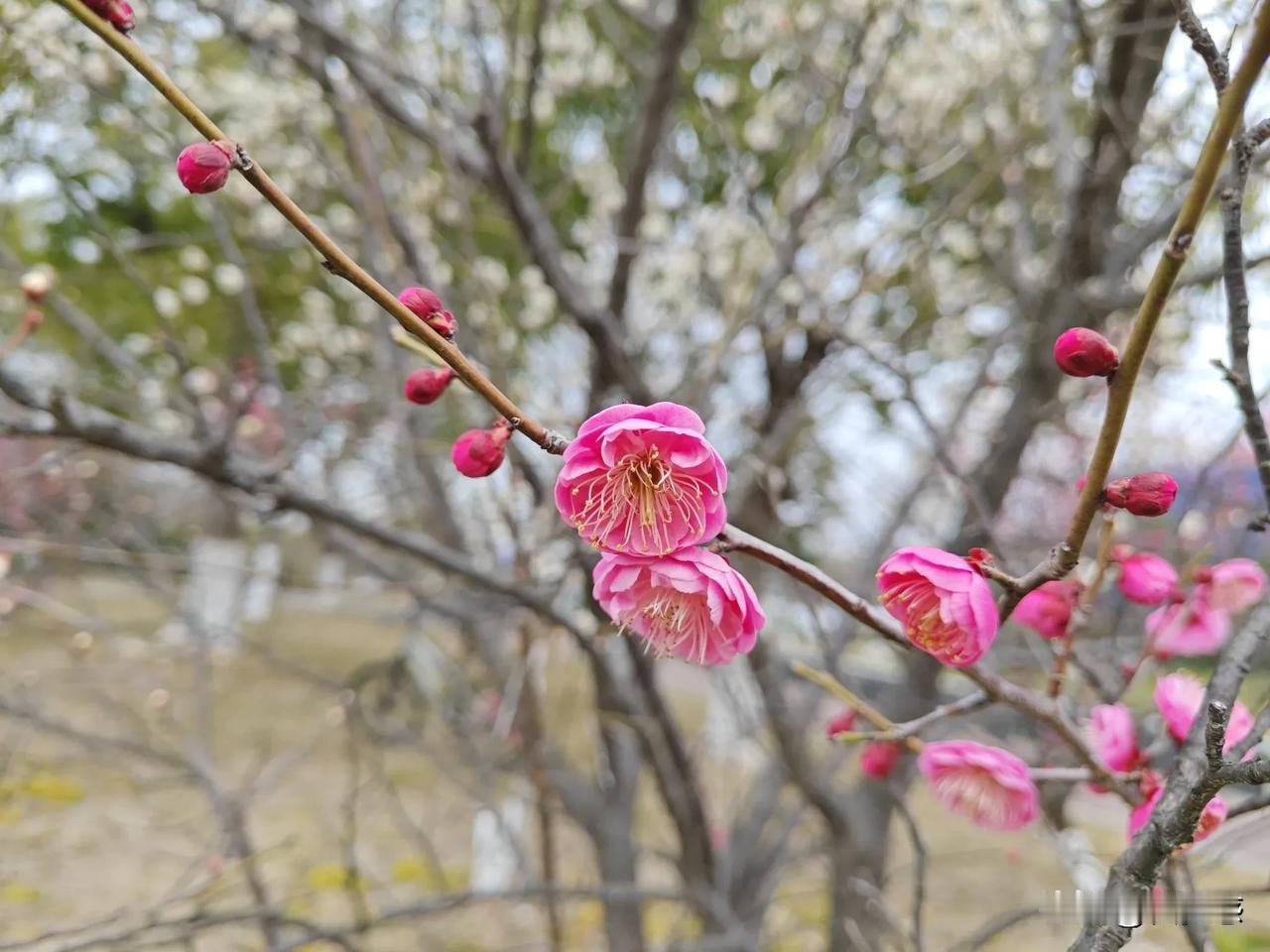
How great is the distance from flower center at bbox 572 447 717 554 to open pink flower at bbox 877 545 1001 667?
4.9 inches

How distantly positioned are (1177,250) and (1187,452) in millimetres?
4264

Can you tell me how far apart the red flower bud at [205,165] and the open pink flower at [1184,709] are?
68 cm

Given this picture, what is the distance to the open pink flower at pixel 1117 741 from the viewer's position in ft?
2.15

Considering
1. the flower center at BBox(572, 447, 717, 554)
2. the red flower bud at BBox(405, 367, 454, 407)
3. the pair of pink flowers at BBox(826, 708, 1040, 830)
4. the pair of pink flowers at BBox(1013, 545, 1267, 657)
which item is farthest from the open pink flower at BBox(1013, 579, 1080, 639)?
the red flower bud at BBox(405, 367, 454, 407)

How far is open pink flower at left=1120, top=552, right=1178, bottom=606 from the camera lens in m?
0.68

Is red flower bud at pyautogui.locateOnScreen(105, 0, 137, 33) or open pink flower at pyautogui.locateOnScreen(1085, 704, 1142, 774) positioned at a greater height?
red flower bud at pyautogui.locateOnScreen(105, 0, 137, 33)

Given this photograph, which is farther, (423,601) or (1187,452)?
(1187,452)

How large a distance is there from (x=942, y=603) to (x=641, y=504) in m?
0.18

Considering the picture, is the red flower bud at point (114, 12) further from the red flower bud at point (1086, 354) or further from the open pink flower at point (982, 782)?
the open pink flower at point (982, 782)

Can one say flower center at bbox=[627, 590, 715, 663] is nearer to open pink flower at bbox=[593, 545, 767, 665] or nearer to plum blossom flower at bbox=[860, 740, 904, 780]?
open pink flower at bbox=[593, 545, 767, 665]

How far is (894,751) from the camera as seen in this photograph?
84 centimetres

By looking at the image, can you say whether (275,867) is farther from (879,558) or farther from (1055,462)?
(1055,462)

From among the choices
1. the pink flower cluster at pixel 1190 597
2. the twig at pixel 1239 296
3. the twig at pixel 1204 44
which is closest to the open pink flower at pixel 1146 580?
the pink flower cluster at pixel 1190 597

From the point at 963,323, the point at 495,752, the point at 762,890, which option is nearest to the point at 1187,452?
the point at 963,323
